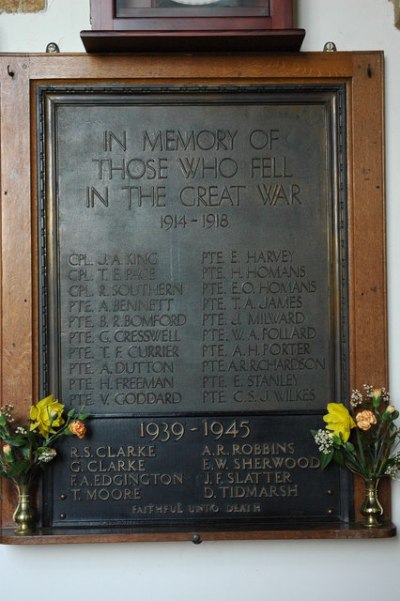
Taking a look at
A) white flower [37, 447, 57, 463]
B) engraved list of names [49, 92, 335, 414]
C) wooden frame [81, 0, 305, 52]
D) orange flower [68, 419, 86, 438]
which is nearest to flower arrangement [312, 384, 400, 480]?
engraved list of names [49, 92, 335, 414]

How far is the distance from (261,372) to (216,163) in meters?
0.79

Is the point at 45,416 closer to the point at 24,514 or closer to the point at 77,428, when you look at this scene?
the point at 77,428

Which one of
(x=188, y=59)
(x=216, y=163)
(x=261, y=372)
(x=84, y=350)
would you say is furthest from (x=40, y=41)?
(x=261, y=372)

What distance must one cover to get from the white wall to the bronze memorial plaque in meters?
0.12

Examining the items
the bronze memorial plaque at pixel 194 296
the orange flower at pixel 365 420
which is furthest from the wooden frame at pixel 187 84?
the orange flower at pixel 365 420

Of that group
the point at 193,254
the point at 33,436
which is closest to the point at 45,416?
the point at 33,436

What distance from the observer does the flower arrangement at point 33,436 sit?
3027mm

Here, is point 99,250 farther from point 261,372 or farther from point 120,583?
point 120,583

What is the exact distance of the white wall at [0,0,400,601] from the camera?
312cm

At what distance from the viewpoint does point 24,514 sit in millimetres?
3031

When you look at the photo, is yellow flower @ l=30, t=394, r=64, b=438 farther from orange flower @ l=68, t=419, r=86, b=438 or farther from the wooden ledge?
the wooden ledge

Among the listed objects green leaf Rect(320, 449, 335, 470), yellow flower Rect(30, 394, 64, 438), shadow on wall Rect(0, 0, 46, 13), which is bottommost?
green leaf Rect(320, 449, 335, 470)

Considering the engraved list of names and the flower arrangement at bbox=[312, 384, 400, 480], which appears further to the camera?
the engraved list of names

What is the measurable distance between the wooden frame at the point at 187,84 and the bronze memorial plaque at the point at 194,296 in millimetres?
43
